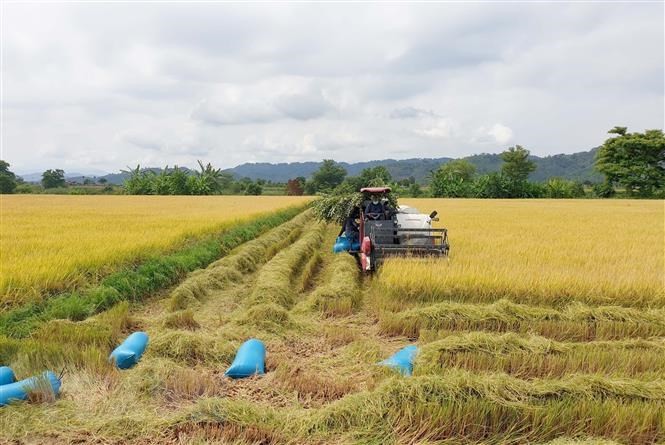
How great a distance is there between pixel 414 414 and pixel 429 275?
347cm

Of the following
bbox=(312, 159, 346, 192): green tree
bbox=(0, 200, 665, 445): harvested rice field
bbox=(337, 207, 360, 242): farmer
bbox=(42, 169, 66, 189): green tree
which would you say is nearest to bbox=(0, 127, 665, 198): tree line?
bbox=(42, 169, 66, 189): green tree

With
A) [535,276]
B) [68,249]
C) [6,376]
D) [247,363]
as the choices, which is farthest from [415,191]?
[6,376]

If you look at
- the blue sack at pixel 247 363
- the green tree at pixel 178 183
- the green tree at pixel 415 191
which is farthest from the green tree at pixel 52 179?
the blue sack at pixel 247 363

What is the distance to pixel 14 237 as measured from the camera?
391 inches

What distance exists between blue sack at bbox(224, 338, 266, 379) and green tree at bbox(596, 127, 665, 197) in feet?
184

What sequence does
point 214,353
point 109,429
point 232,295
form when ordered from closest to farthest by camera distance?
1. point 109,429
2. point 214,353
3. point 232,295

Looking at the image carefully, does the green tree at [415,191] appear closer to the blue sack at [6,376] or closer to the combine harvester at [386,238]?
the combine harvester at [386,238]

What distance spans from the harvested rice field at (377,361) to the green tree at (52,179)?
8675 cm

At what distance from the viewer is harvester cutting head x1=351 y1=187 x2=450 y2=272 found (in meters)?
8.21

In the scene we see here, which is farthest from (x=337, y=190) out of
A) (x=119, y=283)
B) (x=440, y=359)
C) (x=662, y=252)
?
(x=440, y=359)

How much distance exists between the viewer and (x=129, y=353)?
4.12 metres

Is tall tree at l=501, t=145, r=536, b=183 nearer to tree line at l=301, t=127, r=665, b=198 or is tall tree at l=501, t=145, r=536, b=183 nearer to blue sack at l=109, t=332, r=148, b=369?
tree line at l=301, t=127, r=665, b=198

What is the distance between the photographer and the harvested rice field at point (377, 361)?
10.2 feet

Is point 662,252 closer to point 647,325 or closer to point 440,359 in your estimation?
point 647,325
